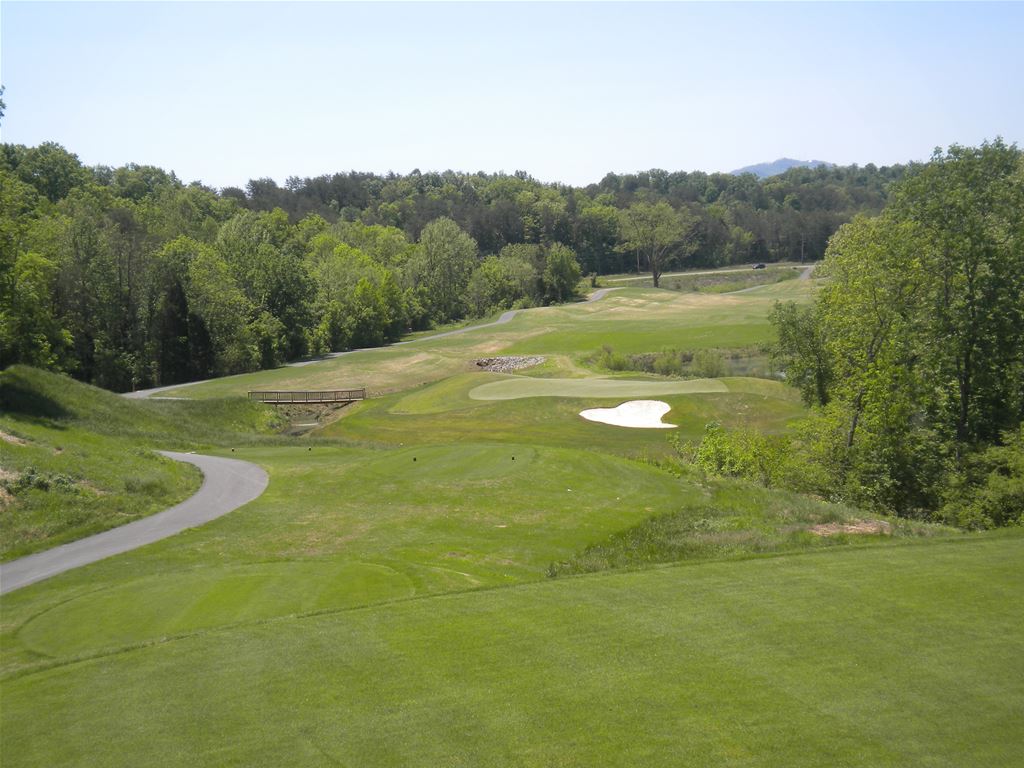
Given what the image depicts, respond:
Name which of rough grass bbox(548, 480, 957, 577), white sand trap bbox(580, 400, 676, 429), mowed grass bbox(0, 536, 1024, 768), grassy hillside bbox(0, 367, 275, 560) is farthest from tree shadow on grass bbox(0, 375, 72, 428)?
mowed grass bbox(0, 536, 1024, 768)

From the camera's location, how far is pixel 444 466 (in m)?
33.3

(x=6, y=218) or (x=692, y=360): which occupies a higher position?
(x=6, y=218)

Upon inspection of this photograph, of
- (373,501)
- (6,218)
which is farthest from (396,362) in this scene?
(373,501)

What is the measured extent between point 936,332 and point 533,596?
25163 mm

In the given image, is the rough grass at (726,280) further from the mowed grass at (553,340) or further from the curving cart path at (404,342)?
the mowed grass at (553,340)

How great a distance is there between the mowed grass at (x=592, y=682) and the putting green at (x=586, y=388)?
128ft

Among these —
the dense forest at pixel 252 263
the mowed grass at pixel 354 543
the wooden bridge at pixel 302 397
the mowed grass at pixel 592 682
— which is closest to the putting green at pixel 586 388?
the wooden bridge at pixel 302 397

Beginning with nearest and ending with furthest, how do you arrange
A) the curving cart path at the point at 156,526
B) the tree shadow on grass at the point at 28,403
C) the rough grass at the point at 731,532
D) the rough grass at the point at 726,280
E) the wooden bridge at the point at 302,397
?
the rough grass at the point at 731,532 < the curving cart path at the point at 156,526 < the tree shadow on grass at the point at 28,403 < the wooden bridge at the point at 302,397 < the rough grass at the point at 726,280

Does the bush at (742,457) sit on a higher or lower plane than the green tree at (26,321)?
lower

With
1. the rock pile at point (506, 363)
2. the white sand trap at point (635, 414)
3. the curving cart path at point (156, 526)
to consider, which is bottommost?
the white sand trap at point (635, 414)

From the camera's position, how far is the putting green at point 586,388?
54.1m

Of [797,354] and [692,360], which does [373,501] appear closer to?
[797,354]

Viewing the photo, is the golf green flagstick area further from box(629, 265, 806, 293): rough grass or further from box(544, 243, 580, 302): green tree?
box(629, 265, 806, 293): rough grass

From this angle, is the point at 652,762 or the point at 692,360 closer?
the point at 652,762
